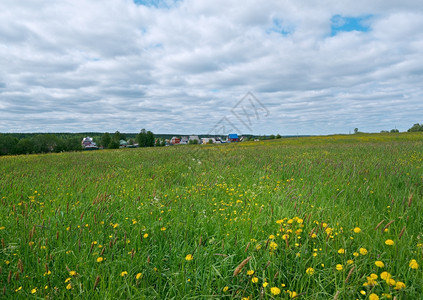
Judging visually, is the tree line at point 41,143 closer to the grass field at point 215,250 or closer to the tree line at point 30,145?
the tree line at point 30,145

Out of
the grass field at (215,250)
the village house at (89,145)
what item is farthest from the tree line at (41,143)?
the grass field at (215,250)

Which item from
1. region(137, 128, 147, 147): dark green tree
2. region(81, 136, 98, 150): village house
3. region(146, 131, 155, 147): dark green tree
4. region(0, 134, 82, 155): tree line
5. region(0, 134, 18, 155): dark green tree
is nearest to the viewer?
region(0, 134, 18, 155): dark green tree

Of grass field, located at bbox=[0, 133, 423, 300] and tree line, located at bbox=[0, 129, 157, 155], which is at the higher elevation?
tree line, located at bbox=[0, 129, 157, 155]

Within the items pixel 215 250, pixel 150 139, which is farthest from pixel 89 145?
pixel 215 250

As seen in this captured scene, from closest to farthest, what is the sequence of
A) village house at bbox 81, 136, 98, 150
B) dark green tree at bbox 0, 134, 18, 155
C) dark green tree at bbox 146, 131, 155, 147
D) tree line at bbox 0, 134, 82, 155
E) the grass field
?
the grass field < dark green tree at bbox 0, 134, 18, 155 < tree line at bbox 0, 134, 82, 155 < village house at bbox 81, 136, 98, 150 < dark green tree at bbox 146, 131, 155, 147

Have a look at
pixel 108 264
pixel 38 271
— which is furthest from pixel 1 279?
pixel 108 264

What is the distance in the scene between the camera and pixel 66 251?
8.55ft

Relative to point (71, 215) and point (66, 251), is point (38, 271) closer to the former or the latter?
point (66, 251)

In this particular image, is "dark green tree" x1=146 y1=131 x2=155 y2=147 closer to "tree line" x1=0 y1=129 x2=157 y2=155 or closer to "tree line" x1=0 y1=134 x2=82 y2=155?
"tree line" x1=0 y1=129 x2=157 y2=155

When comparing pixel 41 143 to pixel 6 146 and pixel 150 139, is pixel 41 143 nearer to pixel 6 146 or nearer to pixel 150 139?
pixel 6 146

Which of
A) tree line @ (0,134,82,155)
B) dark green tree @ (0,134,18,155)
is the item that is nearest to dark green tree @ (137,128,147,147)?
tree line @ (0,134,82,155)

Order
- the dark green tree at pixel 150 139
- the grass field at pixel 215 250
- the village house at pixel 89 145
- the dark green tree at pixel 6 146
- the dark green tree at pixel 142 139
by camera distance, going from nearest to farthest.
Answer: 1. the grass field at pixel 215 250
2. the dark green tree at pixel 6 146
3. the village house at pixel 89 145
4. the dark green tree at pixel 142 139
5. the dark green tree at pixel 150 139

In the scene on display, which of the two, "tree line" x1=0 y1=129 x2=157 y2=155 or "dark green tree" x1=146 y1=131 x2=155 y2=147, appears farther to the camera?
"dark green tree" x1=146 y1=131 x2=155 y2=147

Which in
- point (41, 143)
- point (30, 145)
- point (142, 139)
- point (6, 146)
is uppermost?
point (142, 139)
